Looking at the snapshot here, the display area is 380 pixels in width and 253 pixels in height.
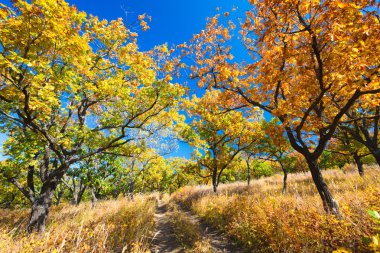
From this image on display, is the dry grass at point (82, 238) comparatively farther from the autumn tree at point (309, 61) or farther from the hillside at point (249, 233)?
the autumn tree at point (309, 61)

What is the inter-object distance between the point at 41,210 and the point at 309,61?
11733 mm

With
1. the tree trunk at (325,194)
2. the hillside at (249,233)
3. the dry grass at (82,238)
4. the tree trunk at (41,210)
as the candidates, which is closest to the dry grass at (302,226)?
the hillside at (249,233)

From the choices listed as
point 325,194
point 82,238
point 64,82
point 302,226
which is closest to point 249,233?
point 302,226

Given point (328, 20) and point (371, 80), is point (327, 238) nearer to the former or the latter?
point (371, 80)

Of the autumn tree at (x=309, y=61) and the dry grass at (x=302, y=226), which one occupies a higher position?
the autumn tree at (x=309, y=61)

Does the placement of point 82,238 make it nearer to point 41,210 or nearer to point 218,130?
point 41,210

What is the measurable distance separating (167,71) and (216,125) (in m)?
7.13

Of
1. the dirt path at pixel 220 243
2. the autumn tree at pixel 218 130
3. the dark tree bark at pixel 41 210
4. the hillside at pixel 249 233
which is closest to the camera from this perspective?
the hillside at pixel 249 233

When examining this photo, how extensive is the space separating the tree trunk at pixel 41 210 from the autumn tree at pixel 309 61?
8530mm

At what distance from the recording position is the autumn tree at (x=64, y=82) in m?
5.08

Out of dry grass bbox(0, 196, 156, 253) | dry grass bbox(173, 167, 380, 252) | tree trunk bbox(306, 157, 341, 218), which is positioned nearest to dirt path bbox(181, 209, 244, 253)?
dry grass bbox(173, 167, 380, 252)

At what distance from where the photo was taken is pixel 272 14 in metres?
5.88

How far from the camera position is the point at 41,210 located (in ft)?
26.0

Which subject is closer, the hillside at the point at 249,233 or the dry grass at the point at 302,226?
the dry grass at the point at 302,226
